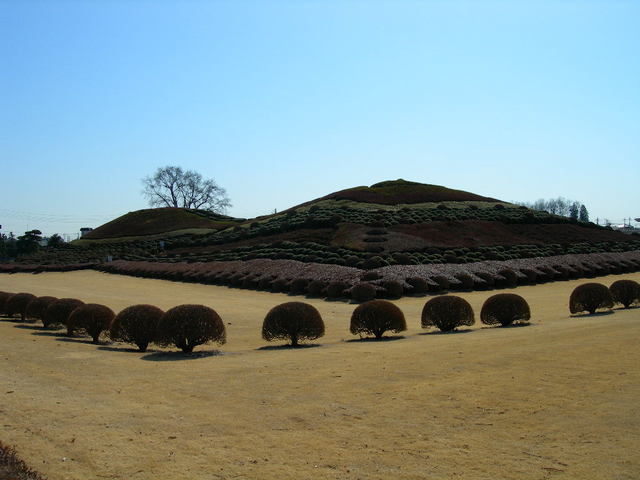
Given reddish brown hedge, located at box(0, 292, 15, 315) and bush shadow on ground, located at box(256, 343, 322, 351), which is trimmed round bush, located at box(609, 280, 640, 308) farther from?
reddish brown hedge, located at box(0, 292, 15, 315)

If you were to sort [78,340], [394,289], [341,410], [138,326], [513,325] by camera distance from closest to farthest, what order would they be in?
[341,410] < [138,326] < [78,340] < [513,325] < [394,289]

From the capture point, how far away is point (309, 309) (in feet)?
48.2

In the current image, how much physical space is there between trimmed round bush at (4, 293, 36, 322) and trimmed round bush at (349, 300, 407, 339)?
12.5m

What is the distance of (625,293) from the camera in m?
19.5

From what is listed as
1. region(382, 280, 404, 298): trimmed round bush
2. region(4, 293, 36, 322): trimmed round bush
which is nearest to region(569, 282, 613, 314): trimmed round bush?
region(382, 280, 404, 298): trimmed round bush

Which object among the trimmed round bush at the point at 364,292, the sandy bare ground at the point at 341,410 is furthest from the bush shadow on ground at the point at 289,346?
→ the trimmed round bush at the point at 364,292

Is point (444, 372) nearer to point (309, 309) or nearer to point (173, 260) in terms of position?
point (309, 309)

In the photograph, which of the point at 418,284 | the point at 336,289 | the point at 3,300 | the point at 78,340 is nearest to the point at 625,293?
the point at 418,284

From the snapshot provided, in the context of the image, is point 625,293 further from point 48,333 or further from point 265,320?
point 48,333

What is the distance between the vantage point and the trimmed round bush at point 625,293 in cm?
1952

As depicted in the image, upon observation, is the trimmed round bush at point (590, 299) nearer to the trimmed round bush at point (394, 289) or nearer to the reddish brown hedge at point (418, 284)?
the trimmed round bush at point (394, 289)

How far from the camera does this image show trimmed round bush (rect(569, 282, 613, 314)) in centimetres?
1841

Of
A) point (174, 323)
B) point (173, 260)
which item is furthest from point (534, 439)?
point (173, 260)

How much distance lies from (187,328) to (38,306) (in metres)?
Answer: 8.79
